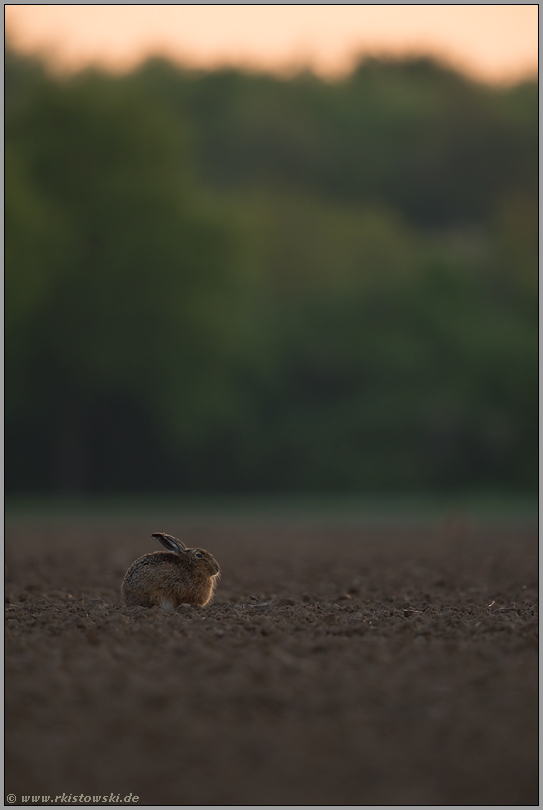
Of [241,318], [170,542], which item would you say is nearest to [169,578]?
[170,542]

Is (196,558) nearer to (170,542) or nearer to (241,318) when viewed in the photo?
(170,542)

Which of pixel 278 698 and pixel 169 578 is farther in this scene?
pixel 169 578

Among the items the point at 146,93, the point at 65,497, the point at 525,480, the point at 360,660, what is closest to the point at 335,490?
the point at 525,480

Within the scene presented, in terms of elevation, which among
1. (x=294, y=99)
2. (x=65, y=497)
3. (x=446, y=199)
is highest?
(x=294, y=99)

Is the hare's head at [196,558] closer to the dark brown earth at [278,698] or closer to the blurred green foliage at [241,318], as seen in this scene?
the dark brown earth at [278,698]

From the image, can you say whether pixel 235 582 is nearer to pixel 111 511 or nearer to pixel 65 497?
pixel 111 511

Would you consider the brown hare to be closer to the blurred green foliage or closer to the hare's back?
the hare's back

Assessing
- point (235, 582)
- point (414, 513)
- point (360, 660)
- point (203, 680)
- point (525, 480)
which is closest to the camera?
point (203, 680)

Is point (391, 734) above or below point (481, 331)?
below
